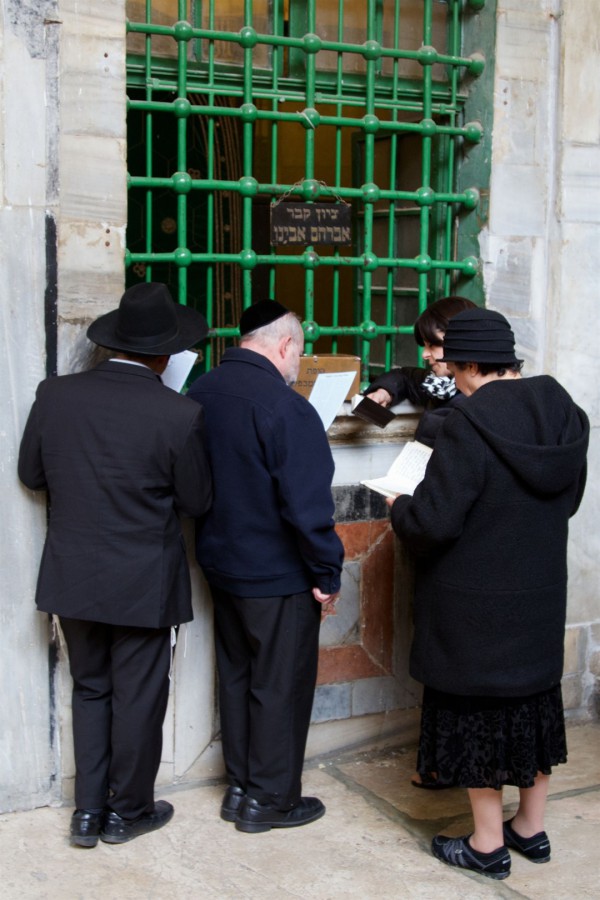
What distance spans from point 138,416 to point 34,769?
132 centimetres

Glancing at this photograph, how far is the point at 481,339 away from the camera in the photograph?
3.21 m

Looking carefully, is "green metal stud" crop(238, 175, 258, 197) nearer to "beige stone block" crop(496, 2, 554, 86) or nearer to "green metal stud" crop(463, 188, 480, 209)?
"green metal stud" crop(463, 188, 480, 209)

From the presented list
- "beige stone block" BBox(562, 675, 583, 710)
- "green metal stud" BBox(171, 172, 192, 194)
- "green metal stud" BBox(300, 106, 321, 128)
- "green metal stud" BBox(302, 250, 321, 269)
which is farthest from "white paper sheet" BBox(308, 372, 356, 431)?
"beige stone block" BBox(562, 675, 583, 710)

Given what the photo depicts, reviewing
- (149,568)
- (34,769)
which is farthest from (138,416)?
(34,769)

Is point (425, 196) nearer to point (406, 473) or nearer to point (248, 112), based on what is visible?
point (248, 112)

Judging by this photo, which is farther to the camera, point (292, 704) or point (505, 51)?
point (505, 51)

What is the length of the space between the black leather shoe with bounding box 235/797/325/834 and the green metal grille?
64.1 inches

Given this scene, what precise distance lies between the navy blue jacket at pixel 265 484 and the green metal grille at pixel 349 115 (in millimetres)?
521

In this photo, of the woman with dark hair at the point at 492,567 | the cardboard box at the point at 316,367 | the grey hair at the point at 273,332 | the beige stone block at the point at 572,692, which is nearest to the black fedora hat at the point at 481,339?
the woman with dark hair at the point at 492,567

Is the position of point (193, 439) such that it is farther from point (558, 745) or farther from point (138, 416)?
point (558, 745)

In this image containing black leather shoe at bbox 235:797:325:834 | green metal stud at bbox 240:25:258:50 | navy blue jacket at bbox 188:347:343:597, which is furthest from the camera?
green metal stud at bbox 240:25:258:50

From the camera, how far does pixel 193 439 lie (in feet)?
11.2

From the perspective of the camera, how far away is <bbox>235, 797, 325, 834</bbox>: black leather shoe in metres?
3.71

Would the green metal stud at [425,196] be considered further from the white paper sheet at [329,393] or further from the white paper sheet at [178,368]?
the white paper sheet at [178,368]
